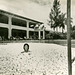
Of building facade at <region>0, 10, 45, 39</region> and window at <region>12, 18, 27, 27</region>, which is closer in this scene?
building facade at <region>0, 10, 45, 39</region>

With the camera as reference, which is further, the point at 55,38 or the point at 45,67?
the point at 55,38

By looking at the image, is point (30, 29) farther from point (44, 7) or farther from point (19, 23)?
point (44, 7)

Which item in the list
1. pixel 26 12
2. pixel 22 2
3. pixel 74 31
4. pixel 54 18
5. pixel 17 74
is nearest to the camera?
pixel 17 74

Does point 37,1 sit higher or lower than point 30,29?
higher

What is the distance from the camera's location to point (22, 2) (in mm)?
6812

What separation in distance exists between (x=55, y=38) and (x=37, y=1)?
6962 mm

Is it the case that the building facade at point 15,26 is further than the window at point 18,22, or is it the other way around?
the window at point 18,22

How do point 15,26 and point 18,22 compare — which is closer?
point 15,26

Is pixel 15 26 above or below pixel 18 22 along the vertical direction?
below

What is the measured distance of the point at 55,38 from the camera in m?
13.7

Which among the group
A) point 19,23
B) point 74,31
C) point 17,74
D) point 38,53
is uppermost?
point 19,23

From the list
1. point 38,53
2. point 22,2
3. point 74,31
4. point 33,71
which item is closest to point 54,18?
point 74,31

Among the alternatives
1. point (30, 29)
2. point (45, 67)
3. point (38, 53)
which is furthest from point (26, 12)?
point (30, 29)

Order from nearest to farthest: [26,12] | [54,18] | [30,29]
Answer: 1. [26,12]
2. [54,18]
3. [30,29]
